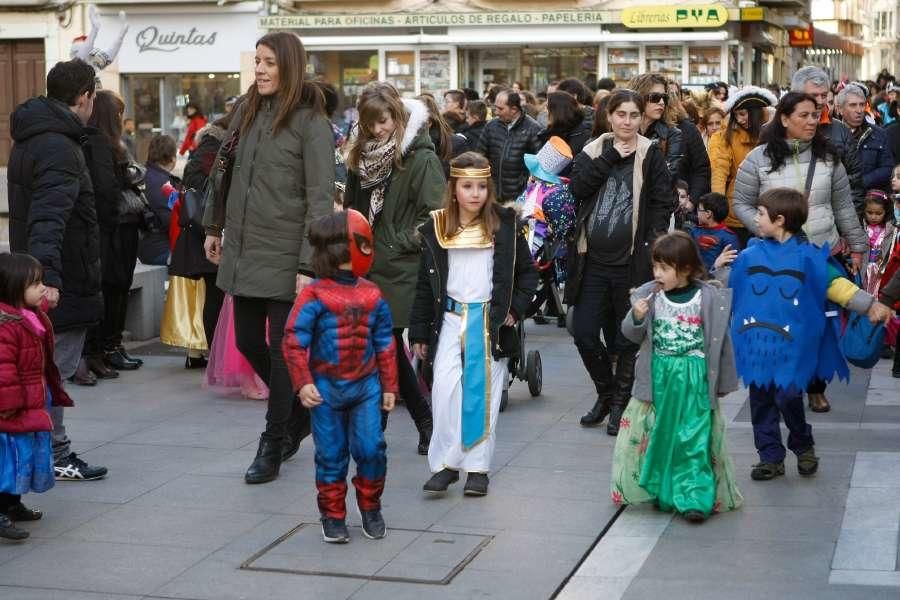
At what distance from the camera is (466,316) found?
684cm

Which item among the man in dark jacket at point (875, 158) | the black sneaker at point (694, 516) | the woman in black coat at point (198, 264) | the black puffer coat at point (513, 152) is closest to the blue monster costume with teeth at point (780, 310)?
the black sneaker at point (694, 516)

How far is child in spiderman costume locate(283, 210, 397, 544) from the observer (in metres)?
5.90

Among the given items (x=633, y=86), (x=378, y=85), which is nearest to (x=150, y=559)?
(x=378, y=85)

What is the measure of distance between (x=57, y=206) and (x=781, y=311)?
10.9 ft

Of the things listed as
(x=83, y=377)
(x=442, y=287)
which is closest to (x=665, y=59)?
(x=83, y=377)

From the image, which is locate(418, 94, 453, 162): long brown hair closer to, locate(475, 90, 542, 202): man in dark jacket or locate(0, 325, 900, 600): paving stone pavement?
locate(0, 325, 900, 600): paving stone pavement

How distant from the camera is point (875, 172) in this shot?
11750mm

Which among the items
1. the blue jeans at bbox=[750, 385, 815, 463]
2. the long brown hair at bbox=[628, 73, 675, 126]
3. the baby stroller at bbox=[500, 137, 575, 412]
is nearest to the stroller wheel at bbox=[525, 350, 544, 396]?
the baby stroller at bbox=[500, 137, 575, 412]

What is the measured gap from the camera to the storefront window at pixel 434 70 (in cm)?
3153

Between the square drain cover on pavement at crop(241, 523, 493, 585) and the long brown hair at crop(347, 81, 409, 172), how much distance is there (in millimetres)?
2342

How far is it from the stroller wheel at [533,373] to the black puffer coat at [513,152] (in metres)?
3.22

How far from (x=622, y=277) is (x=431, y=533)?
8.03 ft

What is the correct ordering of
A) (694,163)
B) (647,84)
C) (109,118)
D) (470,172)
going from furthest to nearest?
(694,163) → (647,84) → (109,118) → (470,172)

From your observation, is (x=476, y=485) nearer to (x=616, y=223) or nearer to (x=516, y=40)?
(x=616, y=223)
